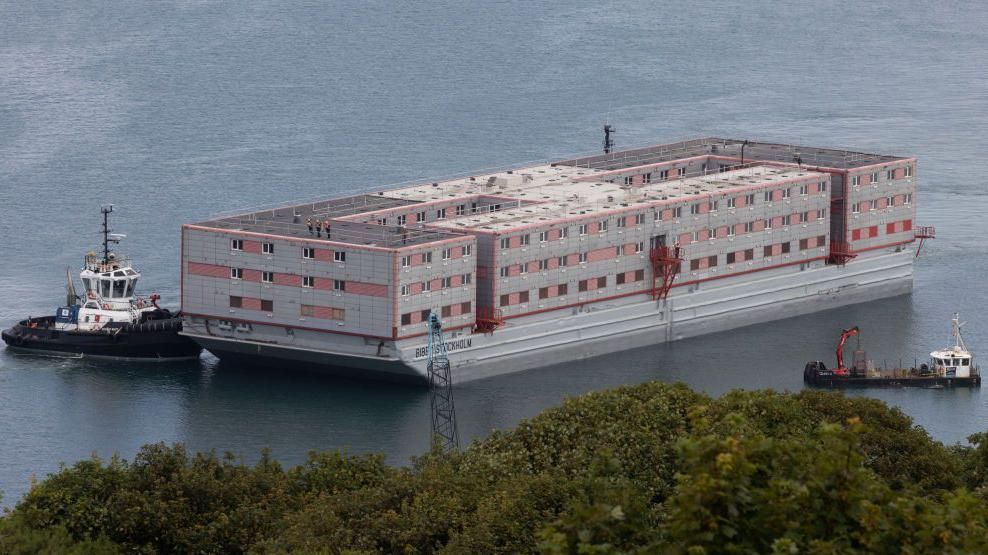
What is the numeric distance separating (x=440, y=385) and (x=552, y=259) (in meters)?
11.4

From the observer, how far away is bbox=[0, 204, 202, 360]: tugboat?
4951 inches

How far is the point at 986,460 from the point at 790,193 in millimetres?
59843

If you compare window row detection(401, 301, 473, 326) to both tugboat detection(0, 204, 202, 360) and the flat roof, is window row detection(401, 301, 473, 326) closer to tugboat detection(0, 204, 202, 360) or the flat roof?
the flat roof

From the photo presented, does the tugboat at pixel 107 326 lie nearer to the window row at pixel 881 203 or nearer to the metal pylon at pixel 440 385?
the metal pylon at pixel 440 385

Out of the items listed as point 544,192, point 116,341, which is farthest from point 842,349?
point 116,341

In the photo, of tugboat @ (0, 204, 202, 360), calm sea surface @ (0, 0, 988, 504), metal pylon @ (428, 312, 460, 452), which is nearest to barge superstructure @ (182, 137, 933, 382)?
metal pylon @ (428, 312, 460, 452)

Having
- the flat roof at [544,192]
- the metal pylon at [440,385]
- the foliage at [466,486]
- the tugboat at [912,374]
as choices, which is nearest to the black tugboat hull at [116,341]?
the flat roof at [544,192]

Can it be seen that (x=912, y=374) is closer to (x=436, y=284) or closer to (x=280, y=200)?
(x=436, y=284)

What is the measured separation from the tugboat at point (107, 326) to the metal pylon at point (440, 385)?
14.7 metres

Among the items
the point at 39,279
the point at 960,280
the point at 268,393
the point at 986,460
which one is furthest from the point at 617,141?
the point at 986,460

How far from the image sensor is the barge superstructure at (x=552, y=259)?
12012 centimetres

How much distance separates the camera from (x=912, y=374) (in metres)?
122

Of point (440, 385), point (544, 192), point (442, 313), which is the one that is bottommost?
point (440, 385)

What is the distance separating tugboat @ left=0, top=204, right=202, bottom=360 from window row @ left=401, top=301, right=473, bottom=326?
1338 cm
